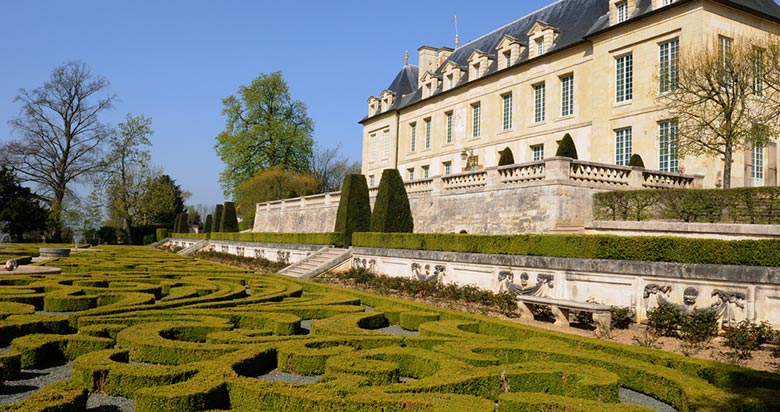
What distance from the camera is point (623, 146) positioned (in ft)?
86.7

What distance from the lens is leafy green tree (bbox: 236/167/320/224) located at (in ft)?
155

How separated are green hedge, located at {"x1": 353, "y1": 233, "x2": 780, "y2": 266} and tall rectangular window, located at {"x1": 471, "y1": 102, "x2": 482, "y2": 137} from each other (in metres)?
20.6

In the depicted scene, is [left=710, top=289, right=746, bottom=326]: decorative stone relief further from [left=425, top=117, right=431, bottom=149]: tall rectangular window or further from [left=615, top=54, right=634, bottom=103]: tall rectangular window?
[left=425, top=117, right=431, bottom=149]: tall rectangular window

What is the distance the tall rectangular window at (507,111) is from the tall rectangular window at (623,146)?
7.93 m

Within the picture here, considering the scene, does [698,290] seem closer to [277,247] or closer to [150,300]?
[150,300]

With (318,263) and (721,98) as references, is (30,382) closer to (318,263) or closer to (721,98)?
(318,263)

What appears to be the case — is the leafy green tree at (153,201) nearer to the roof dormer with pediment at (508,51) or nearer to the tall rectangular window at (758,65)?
the roof dormer with pediment at (508,51)

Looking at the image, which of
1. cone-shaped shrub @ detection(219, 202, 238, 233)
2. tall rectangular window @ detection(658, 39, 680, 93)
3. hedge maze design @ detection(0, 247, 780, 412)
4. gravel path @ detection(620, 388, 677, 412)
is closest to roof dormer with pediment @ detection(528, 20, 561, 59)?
tall rectangular window @ detection(658, 39, 680, 93)

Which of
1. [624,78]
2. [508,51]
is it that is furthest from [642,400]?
[508,51]

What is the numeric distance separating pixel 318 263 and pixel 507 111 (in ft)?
58.3

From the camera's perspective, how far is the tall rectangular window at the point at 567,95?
29.9m

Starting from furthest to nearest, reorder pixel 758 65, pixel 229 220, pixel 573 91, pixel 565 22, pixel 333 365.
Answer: pixel 229 220 → pixel 565 22 → pixel 573 91 → pixel 758 65 → pixel 333 365

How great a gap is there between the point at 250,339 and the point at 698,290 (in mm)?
7622

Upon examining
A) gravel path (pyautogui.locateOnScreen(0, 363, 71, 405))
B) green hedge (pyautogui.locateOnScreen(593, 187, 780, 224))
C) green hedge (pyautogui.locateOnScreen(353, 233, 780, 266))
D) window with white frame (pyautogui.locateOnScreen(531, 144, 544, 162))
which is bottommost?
gravel path (pyautogui.locateOnScreen(0, 363, 71, 405))
